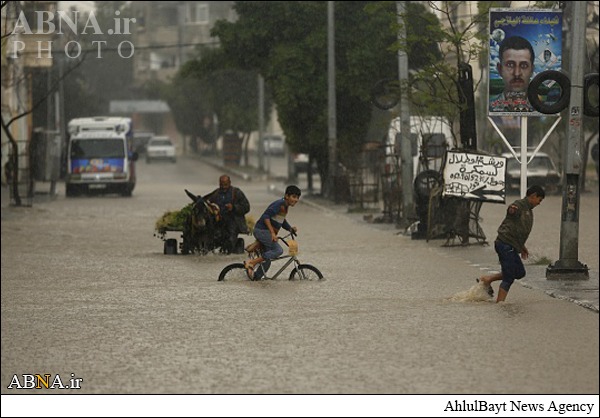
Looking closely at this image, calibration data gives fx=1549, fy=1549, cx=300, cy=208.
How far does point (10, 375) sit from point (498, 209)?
1211 inches

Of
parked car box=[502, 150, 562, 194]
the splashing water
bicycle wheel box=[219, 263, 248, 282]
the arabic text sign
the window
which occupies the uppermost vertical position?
the arabic text sign

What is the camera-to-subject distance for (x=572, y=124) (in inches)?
782

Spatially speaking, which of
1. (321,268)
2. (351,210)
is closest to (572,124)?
(321,268)

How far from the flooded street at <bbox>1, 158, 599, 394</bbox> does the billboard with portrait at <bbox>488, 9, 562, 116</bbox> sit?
7.96 ft

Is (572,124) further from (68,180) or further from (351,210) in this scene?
(68,180)

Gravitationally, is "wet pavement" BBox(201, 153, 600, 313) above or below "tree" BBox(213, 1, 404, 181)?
below

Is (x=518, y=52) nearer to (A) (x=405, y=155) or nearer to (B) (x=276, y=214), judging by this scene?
(B) (x=276, y=214)

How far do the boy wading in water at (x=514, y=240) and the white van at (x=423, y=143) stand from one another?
1133 centimetres

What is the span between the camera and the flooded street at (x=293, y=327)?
10.9 metres

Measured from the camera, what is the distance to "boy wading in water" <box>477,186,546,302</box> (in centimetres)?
1630

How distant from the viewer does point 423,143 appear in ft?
100

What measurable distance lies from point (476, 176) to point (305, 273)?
7600 millimetres

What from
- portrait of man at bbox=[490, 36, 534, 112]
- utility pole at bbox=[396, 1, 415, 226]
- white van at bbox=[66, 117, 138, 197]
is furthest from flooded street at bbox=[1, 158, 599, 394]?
white van at bbox=[66, 117, 138, 197]

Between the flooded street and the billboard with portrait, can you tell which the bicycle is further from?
the billboard with portrait
